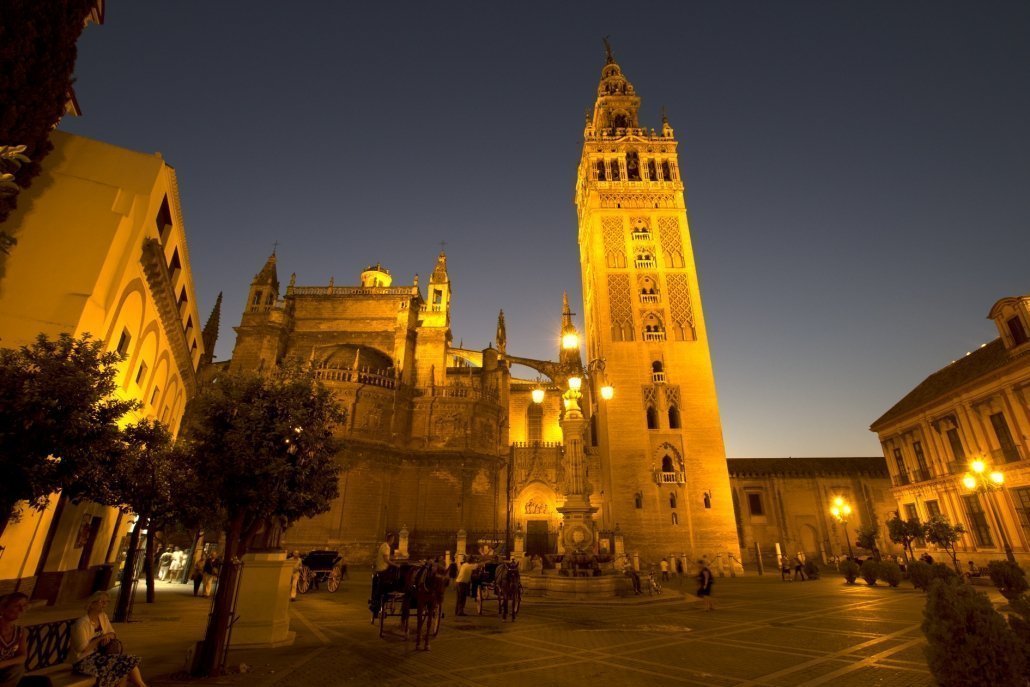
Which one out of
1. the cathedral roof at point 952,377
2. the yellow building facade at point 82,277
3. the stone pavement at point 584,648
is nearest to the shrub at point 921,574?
the stone pavement at point 584,648

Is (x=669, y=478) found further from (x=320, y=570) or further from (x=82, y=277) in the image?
(x=82, y=277)

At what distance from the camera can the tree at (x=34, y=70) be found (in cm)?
971

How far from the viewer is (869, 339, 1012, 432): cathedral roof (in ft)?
74.5

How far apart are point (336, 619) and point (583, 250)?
121 ft

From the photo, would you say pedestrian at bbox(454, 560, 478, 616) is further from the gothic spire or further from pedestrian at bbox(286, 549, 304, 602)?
the gothic spire

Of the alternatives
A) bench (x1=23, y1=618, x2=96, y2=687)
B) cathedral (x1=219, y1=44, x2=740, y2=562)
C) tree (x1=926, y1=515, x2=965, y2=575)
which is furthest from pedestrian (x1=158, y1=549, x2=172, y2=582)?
tree (x1=926, y1=515, x2=965, y2=575)

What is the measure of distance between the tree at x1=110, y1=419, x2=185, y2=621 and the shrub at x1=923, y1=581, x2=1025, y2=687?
13459 millimetres

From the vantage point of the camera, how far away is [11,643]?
4555 mm

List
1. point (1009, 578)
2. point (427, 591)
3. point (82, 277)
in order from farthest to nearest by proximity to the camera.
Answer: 1. point (1009, 578)
2. point (82, 277)
3. point (427, 591)

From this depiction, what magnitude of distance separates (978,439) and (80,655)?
32.4 metres

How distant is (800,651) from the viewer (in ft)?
25.7

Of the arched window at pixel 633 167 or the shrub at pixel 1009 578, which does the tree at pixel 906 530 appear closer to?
the shrub at pixel 1009 578

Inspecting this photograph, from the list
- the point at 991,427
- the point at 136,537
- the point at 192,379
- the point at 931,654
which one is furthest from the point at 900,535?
the point at 192,379

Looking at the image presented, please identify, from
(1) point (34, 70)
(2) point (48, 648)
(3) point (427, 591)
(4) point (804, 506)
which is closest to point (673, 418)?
(4) point (804, 506)
